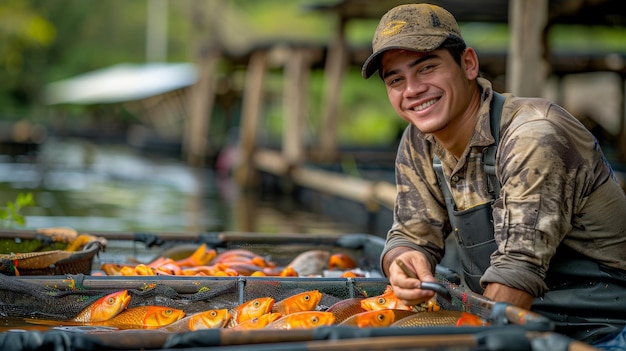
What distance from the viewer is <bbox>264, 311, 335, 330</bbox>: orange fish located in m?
3.43

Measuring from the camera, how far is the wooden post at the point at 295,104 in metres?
16.4

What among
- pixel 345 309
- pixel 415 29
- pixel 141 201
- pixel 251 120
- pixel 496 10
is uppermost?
pixel 496 10

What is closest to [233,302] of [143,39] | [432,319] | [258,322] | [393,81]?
[258,322]

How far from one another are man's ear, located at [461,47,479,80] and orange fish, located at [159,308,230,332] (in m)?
1.45

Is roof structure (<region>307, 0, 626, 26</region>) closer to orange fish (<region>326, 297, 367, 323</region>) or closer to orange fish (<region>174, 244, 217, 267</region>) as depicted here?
orange fish (<region>174, 244, 217, 267</region>)

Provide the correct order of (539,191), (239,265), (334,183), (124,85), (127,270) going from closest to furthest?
(539,191) → (127,270) → (239,265) → (334,183) → (124,85)

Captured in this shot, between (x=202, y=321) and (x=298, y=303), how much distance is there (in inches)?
18.3

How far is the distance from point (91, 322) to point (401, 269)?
4.81 ft

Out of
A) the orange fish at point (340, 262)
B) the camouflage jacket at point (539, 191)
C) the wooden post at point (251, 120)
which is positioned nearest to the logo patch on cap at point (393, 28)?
the camouflage jacket at point (539, 191)

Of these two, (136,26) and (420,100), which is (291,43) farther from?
(136,26)

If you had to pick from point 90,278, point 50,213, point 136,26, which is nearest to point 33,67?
point 136,26

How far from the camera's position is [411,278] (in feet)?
11.5

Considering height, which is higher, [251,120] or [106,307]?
[251,120]

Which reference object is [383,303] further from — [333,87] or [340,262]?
[333,87]
